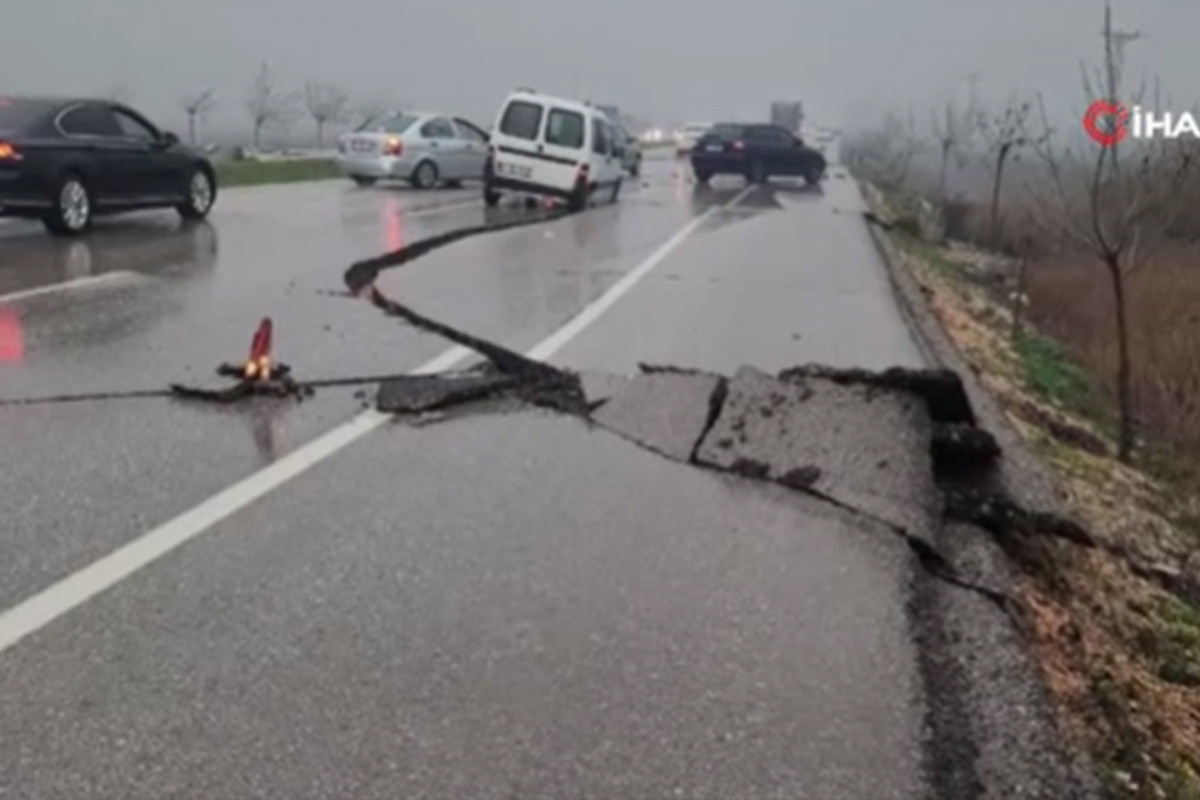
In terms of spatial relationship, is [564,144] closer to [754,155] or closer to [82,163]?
[82,163]

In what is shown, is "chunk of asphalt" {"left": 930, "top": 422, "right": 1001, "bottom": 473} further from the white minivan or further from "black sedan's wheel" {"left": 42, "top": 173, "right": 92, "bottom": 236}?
the white minivan

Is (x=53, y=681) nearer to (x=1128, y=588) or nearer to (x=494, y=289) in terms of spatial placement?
(x=1128, y=588)

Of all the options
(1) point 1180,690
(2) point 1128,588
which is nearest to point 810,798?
(1) point 1180,690

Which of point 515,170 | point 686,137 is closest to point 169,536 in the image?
point 515,170

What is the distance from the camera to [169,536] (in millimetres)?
5211

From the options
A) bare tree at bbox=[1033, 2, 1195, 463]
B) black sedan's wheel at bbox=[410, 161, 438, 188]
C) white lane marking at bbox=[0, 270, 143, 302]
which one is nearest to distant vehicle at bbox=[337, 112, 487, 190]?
black sedan's wheel at bbox=[410, 161, 438, 188]

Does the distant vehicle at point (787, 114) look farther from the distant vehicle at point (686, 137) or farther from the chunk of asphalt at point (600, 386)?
the chunk of asphalt at point (600, 386)

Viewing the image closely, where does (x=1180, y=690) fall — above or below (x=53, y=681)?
below

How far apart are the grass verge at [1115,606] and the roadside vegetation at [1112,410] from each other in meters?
0.01

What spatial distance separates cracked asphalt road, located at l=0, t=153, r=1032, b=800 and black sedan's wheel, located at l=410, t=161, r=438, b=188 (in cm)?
1927

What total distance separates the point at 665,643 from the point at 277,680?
1265 mm

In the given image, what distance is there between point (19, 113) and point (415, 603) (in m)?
13.2

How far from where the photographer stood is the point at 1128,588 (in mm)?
6387

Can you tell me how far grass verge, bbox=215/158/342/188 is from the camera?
29.7 metres
